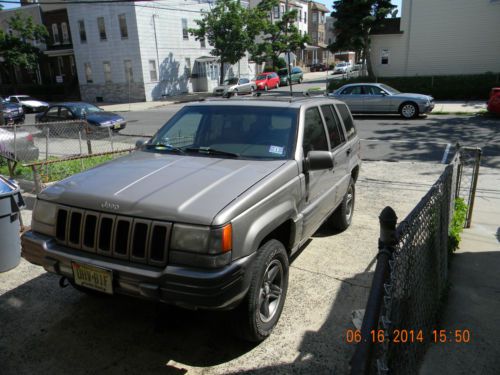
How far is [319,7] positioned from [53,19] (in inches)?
1896

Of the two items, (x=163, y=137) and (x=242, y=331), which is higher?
(x=163, y=137)

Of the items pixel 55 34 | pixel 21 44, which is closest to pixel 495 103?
pixel 21 44

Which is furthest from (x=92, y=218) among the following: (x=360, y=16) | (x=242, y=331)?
(x=360, y=16)

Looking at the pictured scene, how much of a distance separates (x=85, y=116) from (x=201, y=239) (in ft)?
49.0

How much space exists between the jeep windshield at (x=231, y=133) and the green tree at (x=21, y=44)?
37.2m

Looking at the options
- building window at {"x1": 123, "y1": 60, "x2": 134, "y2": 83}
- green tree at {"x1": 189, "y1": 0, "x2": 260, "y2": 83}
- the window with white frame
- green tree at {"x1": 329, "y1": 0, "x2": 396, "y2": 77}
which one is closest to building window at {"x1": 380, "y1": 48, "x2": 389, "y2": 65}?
green tree at {"x1": 329, "y1": 0, "x2": 396, "y2": 77}

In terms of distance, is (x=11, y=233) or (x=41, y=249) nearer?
(x=41, y=249)

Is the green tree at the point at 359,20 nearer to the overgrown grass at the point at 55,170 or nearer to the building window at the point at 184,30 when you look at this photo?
the building window at the point at 184,30

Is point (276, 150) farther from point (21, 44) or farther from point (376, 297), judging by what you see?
point (21, 44)

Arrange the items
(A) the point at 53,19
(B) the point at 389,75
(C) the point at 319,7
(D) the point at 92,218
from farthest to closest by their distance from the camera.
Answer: (C) the point at 319,7 < (A) the point at 53,19 < (B) the point at 389,75 < (D) the point at 92,218

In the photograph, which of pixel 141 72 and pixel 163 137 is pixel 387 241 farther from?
pixel 141 72

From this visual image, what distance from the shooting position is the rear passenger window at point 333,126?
15.6 feet

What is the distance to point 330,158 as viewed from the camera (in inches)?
146
